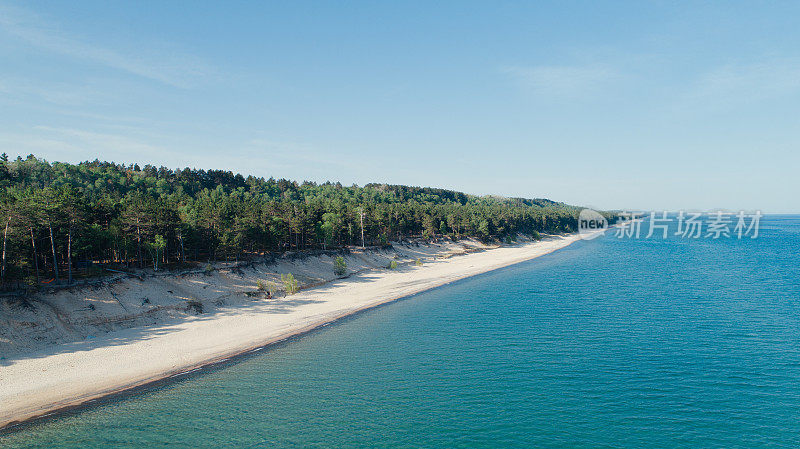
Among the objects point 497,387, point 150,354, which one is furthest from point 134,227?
point 497,387

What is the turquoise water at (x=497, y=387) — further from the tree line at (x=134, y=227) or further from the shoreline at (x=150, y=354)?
the tree line at (x=134, y=227)

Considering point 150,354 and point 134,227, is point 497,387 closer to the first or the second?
point 150,354

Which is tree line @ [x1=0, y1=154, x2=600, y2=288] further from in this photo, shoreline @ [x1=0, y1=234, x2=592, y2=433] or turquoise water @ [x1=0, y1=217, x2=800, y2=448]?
turquoise water @ [x1=0, y1=217, x2=800, y2=448]

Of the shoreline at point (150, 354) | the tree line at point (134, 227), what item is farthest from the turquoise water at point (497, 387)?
the tree line at point (134, 227)

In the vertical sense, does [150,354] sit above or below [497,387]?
above

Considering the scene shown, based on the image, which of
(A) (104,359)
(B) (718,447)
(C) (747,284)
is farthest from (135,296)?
(C) (747,284)

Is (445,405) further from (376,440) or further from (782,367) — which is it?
(782,367)

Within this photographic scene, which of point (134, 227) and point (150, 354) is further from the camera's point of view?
point (134, 227)
